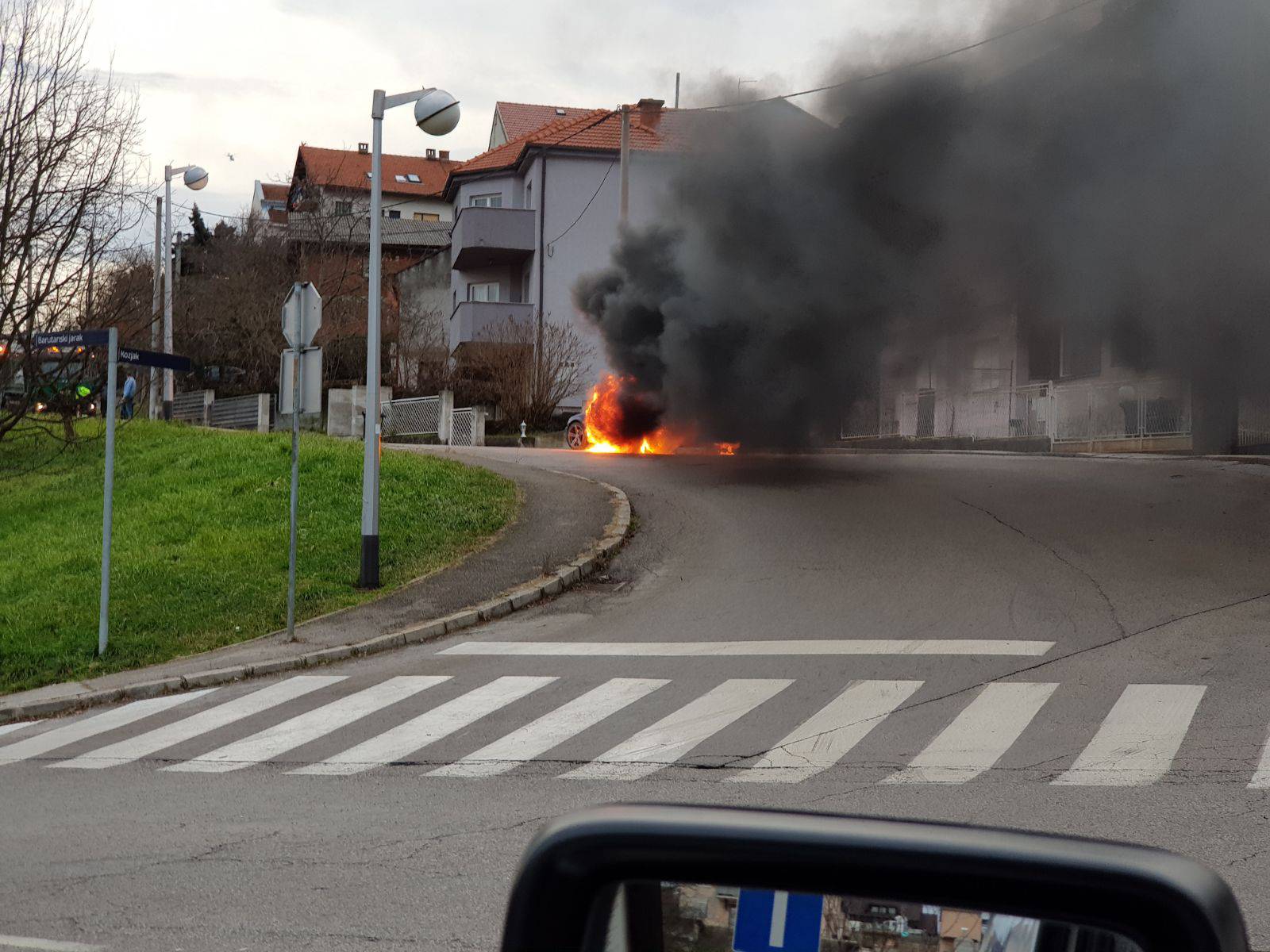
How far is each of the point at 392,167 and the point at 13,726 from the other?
75.9 m

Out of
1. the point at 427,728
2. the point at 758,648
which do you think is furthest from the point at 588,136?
the point at 427,728

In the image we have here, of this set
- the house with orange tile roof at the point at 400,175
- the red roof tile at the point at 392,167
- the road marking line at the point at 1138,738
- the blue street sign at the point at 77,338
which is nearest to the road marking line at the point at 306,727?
the blue street sign at the point at 77,338

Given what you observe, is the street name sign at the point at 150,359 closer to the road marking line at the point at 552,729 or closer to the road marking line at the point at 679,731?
the road marking line at the point at 552,729

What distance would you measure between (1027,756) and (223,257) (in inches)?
2165

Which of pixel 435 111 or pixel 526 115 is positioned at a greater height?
pixel 526 115

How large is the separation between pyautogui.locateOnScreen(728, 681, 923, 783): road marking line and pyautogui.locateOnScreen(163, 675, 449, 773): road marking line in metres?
3.31

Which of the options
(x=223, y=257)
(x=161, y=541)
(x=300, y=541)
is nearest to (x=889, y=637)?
(x=300, y=541)

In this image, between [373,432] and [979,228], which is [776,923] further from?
[979,228]

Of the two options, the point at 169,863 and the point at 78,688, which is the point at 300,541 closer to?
the point at 78,688

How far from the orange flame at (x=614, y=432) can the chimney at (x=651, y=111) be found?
979cm

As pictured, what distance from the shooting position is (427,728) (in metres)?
9.73

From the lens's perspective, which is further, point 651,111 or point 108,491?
point 651,111

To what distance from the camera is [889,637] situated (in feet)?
39.2

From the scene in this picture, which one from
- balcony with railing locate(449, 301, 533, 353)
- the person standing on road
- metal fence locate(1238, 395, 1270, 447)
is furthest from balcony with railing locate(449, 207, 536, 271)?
metal fence locate(1238, 395, 1270, 447)
